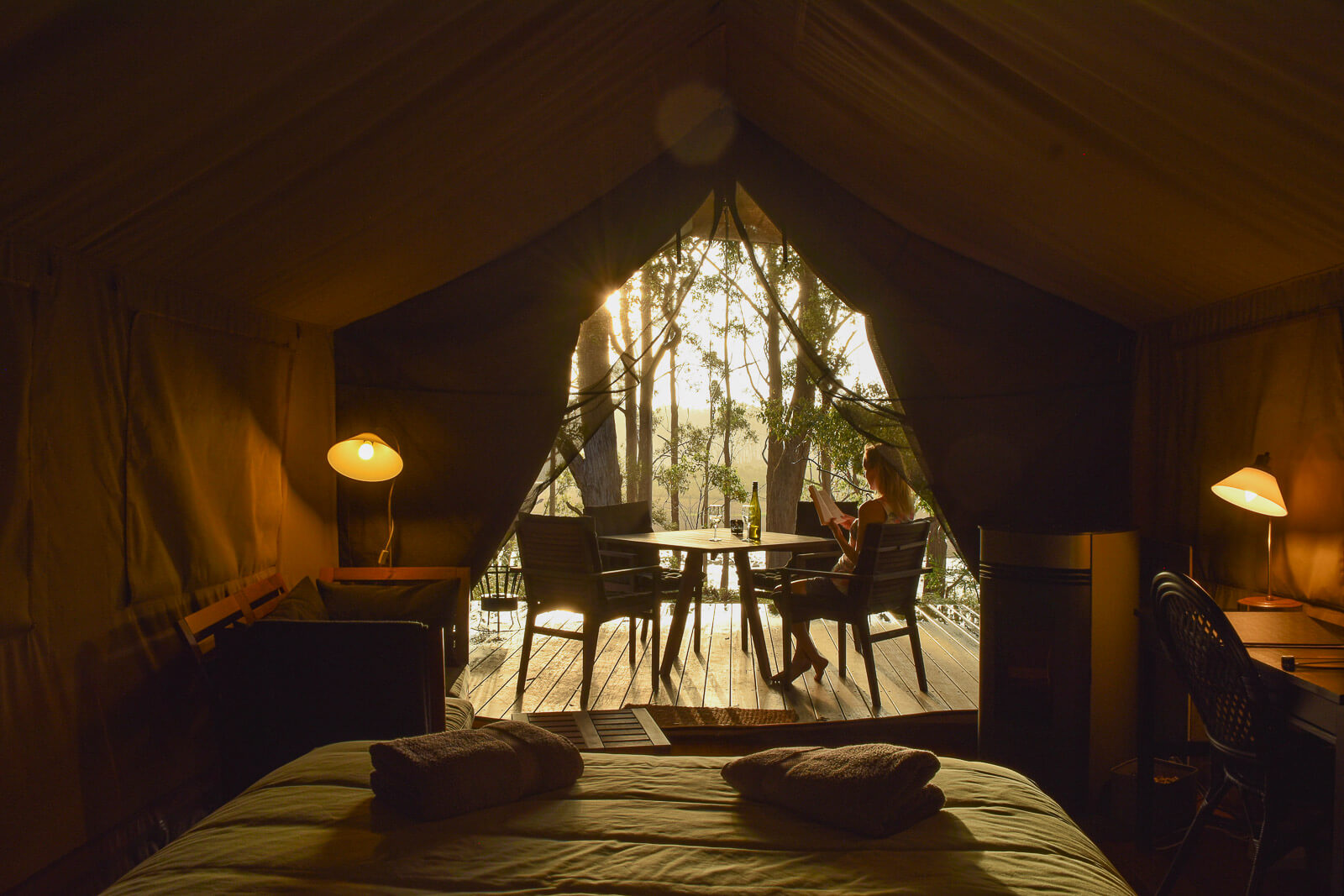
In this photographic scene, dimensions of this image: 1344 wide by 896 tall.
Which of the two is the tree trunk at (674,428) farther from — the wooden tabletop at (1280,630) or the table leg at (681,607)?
the wooden tabletop at (1280,630)

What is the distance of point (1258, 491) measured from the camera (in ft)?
9.13

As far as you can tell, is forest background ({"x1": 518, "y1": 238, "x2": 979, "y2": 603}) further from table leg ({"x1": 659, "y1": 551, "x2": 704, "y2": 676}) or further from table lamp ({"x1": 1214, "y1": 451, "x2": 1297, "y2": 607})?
table lamp ({"x1": 1214, "y1": 451, "x2": 1297, "y2": 607})

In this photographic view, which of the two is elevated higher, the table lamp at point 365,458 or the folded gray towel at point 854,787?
the table lamp at point 365,458

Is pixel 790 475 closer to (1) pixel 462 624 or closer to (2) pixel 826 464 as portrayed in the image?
(2) pixel 826 464

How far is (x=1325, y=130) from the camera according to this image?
2.07 metres

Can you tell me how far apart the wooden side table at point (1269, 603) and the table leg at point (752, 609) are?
2.17 m

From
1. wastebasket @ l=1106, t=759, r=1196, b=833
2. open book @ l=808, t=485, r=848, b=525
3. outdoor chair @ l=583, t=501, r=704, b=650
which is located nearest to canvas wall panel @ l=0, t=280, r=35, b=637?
outdoor chair @ l=583, t=501, r=704, b=650

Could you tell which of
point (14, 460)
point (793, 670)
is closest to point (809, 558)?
point (793, 670)

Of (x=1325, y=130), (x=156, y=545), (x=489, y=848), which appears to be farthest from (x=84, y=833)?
(x=1325, y=130)

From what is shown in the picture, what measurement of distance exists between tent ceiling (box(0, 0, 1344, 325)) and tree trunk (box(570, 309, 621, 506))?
3.75 m

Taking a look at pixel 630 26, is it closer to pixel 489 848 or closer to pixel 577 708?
pixel 489 848

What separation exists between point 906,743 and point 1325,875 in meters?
1.61

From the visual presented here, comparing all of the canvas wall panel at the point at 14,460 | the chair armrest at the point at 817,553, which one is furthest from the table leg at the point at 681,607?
the canvas wall panel at the point at 14,460

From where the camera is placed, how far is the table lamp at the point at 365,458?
4039 millimetres
